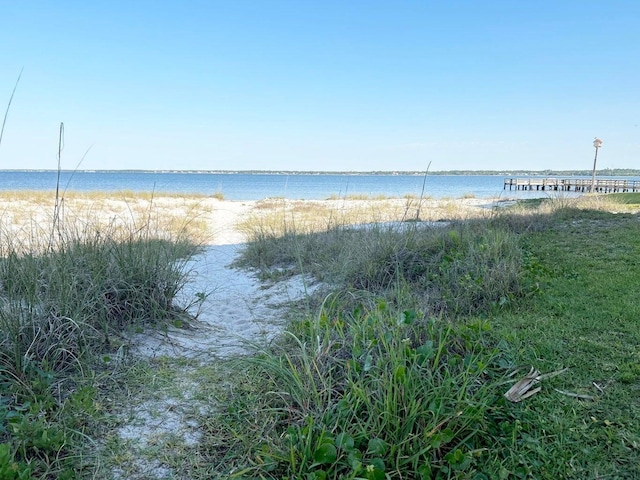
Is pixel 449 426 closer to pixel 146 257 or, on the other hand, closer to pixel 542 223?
pixel 146 257

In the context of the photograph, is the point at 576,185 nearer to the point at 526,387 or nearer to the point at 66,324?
the point at 526,387

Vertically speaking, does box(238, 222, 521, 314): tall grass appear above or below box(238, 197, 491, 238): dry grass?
below

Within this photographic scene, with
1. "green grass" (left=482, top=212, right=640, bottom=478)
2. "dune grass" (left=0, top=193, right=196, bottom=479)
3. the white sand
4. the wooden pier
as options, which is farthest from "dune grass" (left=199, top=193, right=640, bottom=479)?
the wooden pier

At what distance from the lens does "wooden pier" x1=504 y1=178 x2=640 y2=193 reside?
35781mm

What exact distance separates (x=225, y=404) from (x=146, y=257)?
6.34 ft

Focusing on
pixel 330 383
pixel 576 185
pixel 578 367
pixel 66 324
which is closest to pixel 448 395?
pixel 330 383

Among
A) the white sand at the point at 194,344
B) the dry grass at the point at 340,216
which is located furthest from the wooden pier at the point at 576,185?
the white sand at the point at 194,344

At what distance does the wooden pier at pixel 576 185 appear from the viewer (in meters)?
35.8

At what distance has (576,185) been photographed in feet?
133

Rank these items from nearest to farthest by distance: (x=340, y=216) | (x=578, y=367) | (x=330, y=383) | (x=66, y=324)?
(x=330, y=383), (x=578, y=367), (x=66, y=324), (x=340, y=216)

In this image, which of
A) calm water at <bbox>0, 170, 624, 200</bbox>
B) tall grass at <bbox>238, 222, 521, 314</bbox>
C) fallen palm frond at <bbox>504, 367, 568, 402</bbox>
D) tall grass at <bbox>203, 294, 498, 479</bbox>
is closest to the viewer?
tall grass at <bbox>203, 294, 498, 479</bbox>

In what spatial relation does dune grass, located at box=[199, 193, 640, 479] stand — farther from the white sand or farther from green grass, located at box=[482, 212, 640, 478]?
the white sand

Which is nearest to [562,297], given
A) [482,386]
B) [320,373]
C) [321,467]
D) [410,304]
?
[410,304]

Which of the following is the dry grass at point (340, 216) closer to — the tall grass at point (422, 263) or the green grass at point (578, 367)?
the tall grass at point (422, 263)
